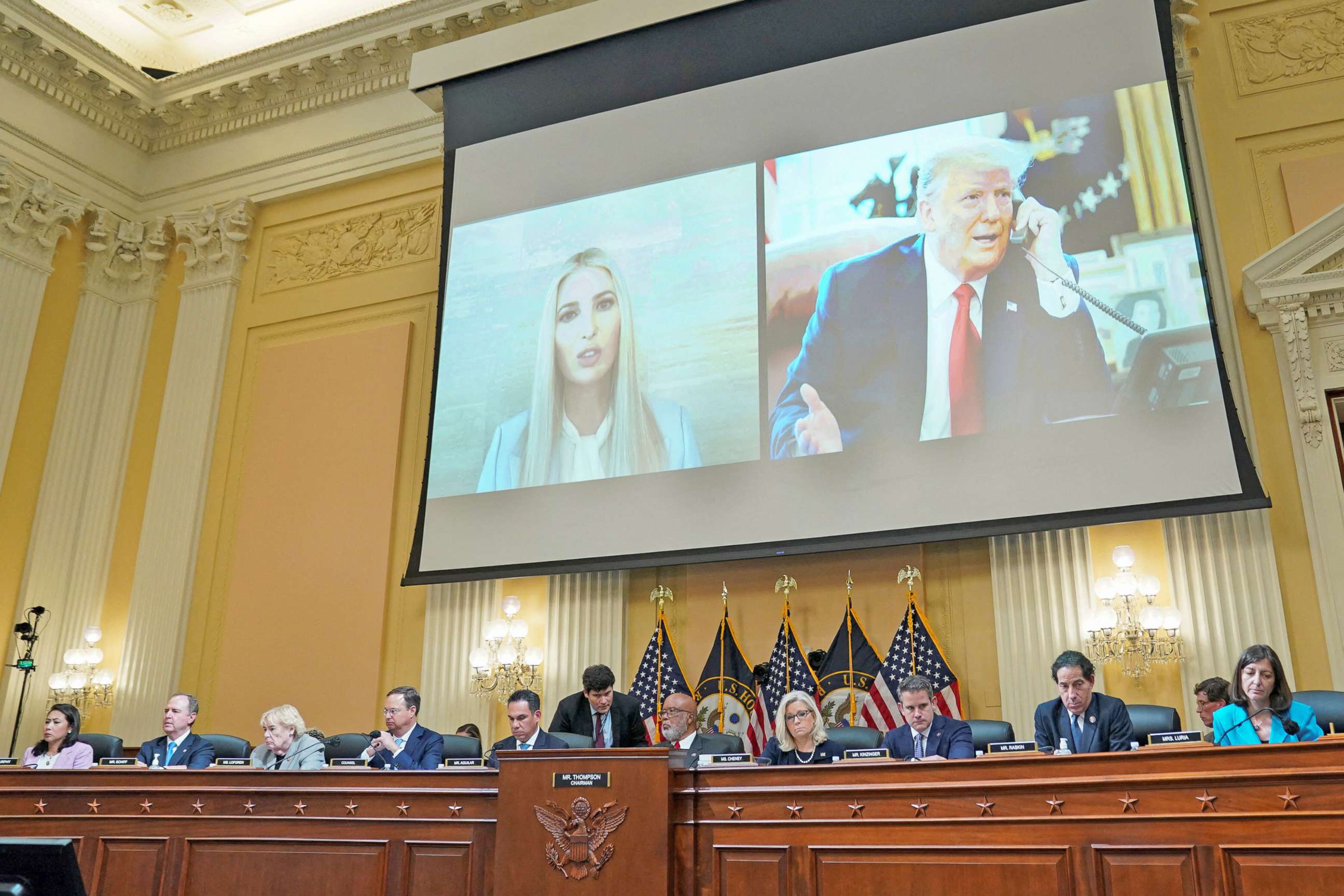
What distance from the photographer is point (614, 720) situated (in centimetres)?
622

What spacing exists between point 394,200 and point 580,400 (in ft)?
10.9

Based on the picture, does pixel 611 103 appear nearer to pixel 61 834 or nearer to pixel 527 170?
pixel 527 170

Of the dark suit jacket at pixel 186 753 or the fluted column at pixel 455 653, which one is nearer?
the dark suit jacket at pixel 186 753

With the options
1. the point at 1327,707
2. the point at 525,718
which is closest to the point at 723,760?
the point at 525,718

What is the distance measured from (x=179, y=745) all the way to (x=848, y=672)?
12.5 ft

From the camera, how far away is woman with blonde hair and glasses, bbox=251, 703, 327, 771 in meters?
5.48

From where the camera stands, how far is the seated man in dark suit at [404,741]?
5.19 m

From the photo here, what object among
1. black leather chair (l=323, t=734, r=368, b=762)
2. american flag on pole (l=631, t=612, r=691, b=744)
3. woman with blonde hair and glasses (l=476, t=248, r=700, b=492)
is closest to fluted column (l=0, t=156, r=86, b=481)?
woman with blonde hair and glasses (l=476, t=248, r=700, b=492)

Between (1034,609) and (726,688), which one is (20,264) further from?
(1034,609)

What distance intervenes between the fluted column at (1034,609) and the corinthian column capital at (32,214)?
855 centimetres

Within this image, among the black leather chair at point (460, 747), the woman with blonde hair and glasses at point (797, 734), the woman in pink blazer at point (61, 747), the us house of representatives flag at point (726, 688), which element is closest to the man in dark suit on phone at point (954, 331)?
the us house of representatives flag at point (726, 688)

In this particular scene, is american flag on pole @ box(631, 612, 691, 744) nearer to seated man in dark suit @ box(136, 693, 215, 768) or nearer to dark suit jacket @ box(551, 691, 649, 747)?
dark suit jacket @ box(551, 691, 649, 747)

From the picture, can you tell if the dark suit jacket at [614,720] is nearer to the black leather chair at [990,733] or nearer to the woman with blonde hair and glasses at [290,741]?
the woman with blonde hair and glasses at [290,741]

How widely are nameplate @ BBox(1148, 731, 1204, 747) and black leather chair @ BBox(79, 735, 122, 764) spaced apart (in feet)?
19.7
